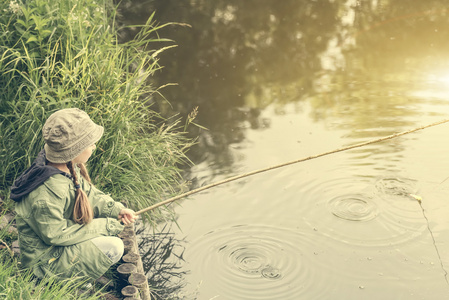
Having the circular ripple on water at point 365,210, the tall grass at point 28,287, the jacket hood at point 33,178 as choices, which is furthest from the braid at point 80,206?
the circular ripple on water at point 365,210

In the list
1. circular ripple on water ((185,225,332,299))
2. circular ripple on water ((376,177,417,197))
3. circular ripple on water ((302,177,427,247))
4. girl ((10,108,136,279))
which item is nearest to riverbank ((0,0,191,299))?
circular ripple on water ((185,225,332,299))

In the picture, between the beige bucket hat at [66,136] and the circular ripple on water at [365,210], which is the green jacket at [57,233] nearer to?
the beige bucket hat at [66,136]

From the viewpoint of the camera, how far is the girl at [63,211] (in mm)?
3832

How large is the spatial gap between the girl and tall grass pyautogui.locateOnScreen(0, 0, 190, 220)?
1049mm

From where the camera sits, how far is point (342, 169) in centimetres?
641

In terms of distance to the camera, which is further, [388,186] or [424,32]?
[424,32]

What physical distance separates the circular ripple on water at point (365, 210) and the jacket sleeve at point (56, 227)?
6.97 ft

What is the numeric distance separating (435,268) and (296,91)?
3603 mm

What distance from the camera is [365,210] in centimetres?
579

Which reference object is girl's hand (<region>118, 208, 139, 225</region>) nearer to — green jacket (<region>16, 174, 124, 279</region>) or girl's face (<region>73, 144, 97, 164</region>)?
green jacket (<region>16, 174, 124, 279</region>)

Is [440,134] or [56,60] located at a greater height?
[56,60]

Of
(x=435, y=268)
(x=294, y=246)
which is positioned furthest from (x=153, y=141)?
(x=435, y=268)

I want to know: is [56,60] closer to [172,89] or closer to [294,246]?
[294,246]

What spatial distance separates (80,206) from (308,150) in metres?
3.28
